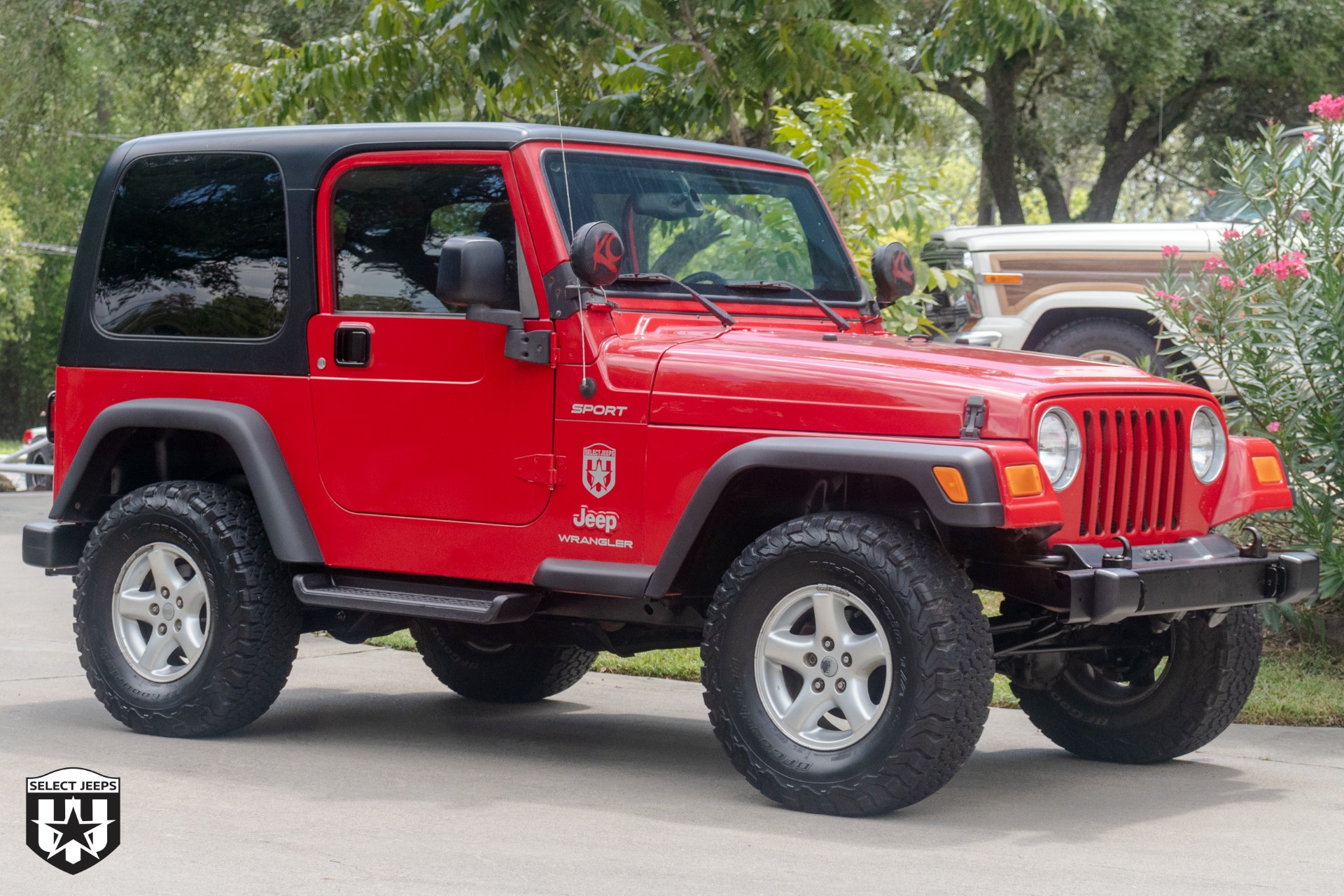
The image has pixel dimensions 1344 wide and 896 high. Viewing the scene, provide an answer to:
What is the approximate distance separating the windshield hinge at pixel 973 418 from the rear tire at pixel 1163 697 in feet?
4.43

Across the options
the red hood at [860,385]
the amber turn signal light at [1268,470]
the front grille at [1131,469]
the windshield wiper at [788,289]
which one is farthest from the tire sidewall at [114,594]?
the amber turn signal light at [1268,470]

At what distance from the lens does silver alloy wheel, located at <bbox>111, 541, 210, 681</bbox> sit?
6477 millimetres

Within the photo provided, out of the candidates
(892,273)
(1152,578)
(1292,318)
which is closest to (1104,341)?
(1292,318)

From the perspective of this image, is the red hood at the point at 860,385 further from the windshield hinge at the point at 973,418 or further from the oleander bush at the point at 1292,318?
the oleander bush at the point at 1292,318

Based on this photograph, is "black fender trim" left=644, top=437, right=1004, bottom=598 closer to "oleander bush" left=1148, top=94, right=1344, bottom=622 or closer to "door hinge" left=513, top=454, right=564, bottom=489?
"door hinge" left=513, top=454, right=564, bottom=489

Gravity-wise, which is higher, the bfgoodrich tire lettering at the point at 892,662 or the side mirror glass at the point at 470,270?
the side mirror glass at the point at 470,270

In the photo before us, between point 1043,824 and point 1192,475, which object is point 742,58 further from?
point 1043,824

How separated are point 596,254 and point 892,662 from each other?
160cm

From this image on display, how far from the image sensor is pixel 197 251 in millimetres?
6684

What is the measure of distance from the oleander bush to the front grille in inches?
85.8

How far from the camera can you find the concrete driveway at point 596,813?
4582mm

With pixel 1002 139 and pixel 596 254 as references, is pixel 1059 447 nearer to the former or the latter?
pixel 596 254

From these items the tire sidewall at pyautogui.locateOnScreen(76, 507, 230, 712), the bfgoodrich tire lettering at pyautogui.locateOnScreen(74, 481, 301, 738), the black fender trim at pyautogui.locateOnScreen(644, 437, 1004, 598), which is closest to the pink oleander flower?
the black fender trim at pyautogui.locateOnScreen(644, 437, 1004, 598)

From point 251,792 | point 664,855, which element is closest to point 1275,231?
point 664,855
